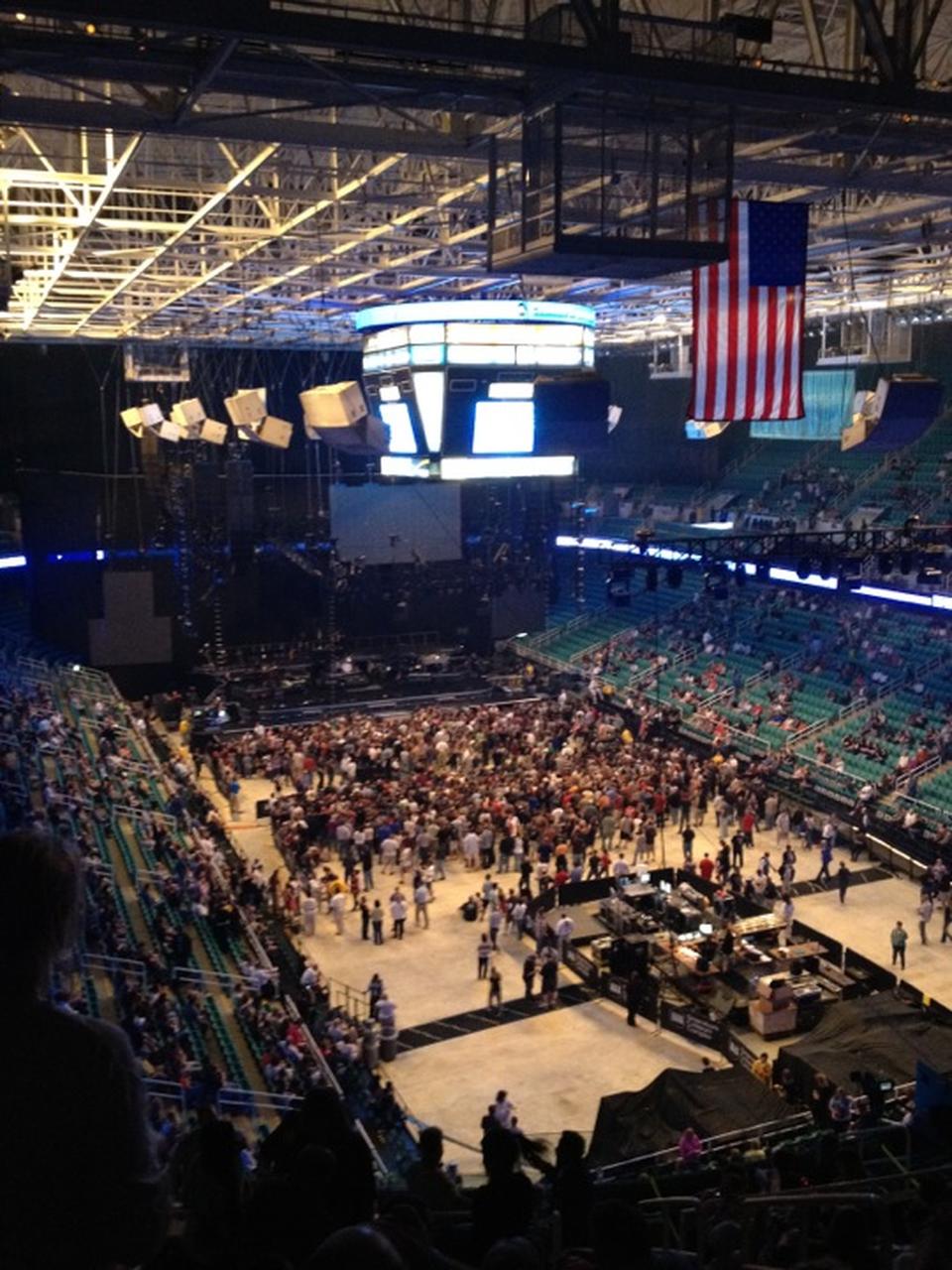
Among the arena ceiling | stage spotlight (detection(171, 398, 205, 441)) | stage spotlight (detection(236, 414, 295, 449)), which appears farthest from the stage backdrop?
stage spotlight (detection(236, 414, 295, 449))

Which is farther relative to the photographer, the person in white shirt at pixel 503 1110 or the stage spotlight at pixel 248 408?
the stage spotlight at pixel 248 408

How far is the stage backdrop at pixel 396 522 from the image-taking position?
124 ft

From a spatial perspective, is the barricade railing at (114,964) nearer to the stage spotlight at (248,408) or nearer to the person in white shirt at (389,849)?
the person in white shirt at (389,849)

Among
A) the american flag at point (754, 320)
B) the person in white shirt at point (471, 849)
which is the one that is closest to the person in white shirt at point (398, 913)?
the person in white shirt at point (471, 849)

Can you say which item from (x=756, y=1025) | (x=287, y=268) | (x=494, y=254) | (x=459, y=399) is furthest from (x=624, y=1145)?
(x=287, y=268)

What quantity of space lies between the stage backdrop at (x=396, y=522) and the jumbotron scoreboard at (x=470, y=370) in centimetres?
1692

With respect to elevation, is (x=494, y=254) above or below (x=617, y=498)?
above

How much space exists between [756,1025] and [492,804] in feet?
25.1

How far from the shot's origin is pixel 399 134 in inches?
406

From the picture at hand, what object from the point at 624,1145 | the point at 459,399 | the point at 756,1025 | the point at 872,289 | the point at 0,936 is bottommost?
the point at 756,1025

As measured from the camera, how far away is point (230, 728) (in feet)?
103

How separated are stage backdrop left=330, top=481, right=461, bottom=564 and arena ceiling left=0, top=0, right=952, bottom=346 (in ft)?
31.8

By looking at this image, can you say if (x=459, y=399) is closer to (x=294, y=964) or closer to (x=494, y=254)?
(x=294, y=964)

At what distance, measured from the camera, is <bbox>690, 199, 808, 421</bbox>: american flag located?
940cm
